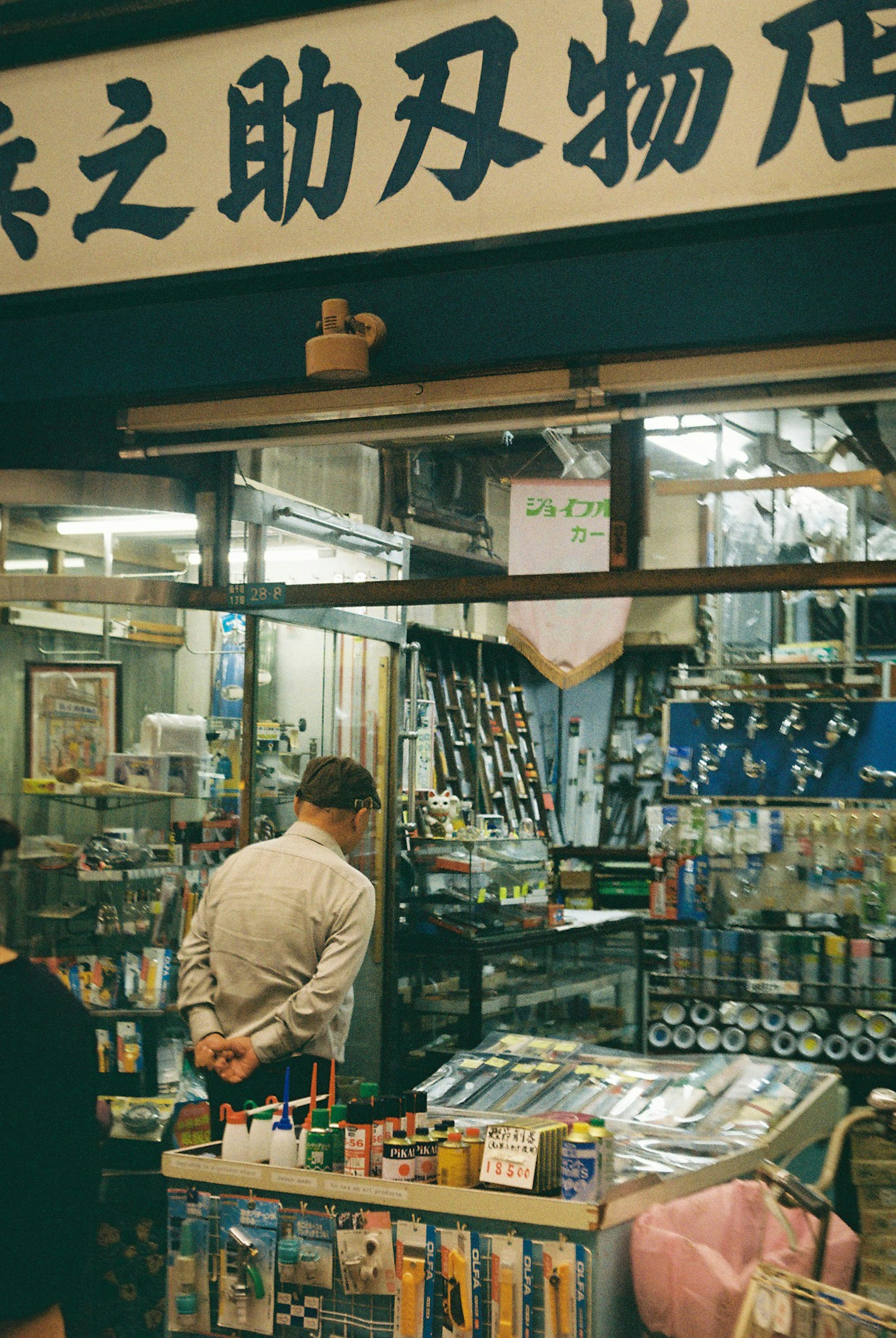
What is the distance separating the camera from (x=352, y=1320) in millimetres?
3053

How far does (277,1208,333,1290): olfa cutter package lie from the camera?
10.1 feet

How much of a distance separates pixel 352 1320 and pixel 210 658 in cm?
261

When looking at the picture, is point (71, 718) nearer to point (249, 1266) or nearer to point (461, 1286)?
point (249, 1266)

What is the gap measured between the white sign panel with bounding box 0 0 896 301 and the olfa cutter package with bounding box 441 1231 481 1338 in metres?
2.33

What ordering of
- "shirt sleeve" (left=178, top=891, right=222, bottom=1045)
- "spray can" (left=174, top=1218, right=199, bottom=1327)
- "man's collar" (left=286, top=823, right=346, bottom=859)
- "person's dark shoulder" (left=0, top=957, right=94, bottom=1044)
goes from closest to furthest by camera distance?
"person's dark shoulder" (left=0, top=957, right=94, bottom=1044), "spray can" (left=174, top=1218, right=199, bottom=1327), "shirt sleeve" (left=178, top=891, right=222, bottom=1045), "man's collar" (left=286, top=823, right=346, bottom=859)

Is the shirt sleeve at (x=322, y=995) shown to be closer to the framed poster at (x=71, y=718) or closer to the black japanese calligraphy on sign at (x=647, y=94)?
the framed poster at (x=71, y=718)

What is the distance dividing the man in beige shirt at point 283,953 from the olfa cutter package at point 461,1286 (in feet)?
3.66

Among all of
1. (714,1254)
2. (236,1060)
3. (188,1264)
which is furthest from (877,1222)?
(236,1060)

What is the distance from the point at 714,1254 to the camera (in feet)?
9.96

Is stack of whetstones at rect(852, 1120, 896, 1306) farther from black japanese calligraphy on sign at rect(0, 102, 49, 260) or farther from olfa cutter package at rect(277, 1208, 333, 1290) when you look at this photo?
black japanese calligraphy on sign at rect(0, 102, 49, 260)

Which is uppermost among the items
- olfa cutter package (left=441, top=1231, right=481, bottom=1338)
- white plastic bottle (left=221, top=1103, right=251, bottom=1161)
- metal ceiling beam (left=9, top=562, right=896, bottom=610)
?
metal ceiling beam (left=9, top=562, right=896, bottom=610)

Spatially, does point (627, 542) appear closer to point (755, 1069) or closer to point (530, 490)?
point (530, 490)

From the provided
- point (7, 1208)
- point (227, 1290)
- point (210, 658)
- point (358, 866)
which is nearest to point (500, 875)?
point (358, 866)

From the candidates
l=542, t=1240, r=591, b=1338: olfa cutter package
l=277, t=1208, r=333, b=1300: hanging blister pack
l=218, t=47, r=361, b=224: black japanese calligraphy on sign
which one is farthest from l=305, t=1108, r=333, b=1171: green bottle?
l=218, t=47, r=361, b=224: black japanese calligraphy on sign
